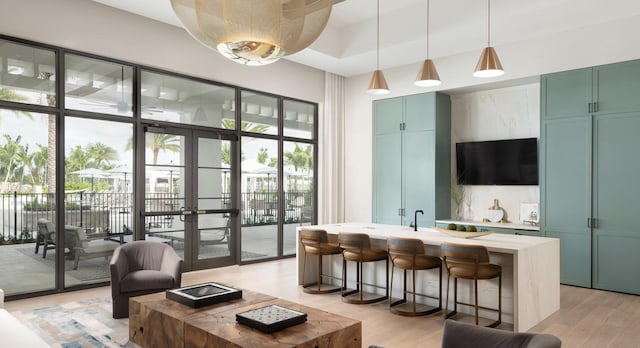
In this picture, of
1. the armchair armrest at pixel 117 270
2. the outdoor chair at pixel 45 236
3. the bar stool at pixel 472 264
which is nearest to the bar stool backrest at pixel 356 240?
the bar stool at pixel 472 264

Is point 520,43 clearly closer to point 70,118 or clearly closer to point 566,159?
point 566,159

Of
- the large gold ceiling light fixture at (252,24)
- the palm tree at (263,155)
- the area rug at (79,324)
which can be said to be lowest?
the area rug at (79,324)

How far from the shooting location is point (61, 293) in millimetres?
5492

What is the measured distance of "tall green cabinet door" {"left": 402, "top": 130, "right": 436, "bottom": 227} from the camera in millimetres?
7578

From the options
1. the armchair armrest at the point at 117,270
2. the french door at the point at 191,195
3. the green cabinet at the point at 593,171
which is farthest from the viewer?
the french door at the point at 191,195

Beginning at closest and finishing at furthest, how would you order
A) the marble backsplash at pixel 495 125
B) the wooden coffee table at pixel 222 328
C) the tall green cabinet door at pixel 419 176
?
the wooden coffee table at pixel 222 328, the marble backsplash at pixel 495 125, the tall green cabinet door at pixel 419 176

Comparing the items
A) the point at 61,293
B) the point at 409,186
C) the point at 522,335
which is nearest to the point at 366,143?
the point at 409,186

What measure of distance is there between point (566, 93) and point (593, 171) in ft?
3.70

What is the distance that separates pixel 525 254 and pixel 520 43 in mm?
3754

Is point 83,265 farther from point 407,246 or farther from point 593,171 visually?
point 593,171

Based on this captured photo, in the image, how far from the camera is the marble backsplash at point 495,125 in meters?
7.03

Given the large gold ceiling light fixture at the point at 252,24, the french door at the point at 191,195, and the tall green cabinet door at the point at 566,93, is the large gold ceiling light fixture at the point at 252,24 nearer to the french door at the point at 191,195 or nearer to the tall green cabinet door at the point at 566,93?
the french door at the point at 191,195

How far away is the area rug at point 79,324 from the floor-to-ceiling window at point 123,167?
802 millimetres

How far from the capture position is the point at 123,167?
611 centimetres
